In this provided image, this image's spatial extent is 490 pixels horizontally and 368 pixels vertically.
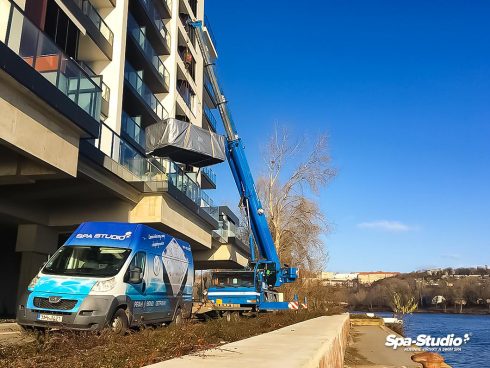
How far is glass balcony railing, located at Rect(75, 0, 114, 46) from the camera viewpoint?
22.6m

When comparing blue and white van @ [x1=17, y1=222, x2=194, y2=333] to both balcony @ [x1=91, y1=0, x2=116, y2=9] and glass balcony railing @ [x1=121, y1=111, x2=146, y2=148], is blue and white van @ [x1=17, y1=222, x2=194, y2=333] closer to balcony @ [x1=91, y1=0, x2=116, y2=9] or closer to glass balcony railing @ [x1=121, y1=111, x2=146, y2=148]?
glass balcony railing @ [x1=121, y1=111, x2=146, y2=148]

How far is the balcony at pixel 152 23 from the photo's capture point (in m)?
28.9

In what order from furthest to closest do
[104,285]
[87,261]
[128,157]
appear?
[128,157] < [87,261] < [104,285]

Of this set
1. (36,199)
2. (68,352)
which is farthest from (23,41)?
(36,199)

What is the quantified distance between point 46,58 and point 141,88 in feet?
55.5

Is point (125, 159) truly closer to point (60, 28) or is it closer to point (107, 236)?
point (107, 236)

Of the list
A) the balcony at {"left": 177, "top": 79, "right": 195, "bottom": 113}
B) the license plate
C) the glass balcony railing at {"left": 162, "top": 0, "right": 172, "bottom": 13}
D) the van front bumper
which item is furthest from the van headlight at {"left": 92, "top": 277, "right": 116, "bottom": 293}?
the glass balcony railing at {"left": 162, "top": 0, "right": 172, "bottom": 13}

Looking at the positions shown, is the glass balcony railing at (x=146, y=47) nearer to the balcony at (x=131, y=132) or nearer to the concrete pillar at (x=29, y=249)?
the balcony at (x=131, y=132)

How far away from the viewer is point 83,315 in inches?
384

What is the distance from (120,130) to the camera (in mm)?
24359

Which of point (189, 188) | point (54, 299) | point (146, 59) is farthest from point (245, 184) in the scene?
point (54, 299)

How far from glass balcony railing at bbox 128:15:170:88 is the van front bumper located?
2023 cm

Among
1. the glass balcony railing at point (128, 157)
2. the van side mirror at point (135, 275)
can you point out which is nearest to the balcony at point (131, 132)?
the glass balcony railing at point (128, 157)

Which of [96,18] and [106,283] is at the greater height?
[96,18]
